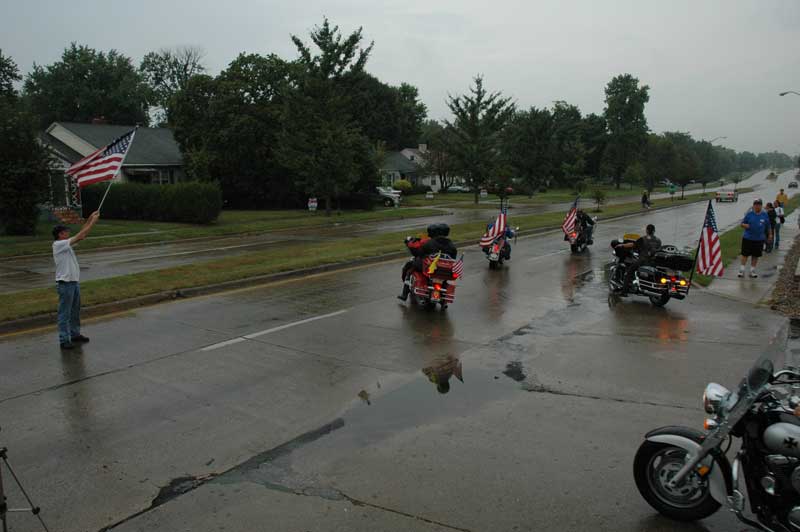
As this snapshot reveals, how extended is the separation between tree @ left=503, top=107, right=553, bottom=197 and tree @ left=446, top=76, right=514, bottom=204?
2225 centimetres

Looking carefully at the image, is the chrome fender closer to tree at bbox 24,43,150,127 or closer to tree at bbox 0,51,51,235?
tree at bbox 0,51,51,235

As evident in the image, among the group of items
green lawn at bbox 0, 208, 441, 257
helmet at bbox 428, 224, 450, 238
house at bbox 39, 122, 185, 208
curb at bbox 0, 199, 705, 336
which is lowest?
curb at bbox 0, 199, 705, 336

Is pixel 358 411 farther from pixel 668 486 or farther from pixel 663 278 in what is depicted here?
pixel 663 278

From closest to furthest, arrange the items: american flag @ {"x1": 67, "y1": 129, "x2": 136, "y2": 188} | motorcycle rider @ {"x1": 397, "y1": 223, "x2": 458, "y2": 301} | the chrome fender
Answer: the chrome fender
american flag @ {"x1": 67, "y1": 129, "x2": 136, "y2": 188}
motorcycle rider @ {"x1": 397, "y1": 223, "x2": 458, "y2": 301}

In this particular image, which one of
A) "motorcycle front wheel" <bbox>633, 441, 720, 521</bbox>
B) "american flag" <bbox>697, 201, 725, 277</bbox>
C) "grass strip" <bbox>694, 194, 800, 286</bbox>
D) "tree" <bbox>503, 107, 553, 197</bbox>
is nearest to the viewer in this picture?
"motorcycle front wheel" <bbox>633, 441, 720, 521</bbox>

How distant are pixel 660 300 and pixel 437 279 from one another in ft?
14.3

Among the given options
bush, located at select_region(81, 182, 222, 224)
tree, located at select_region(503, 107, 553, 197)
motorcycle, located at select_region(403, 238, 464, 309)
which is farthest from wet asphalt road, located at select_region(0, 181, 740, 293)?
tree, located at select_region(503, 107, 553, 197)

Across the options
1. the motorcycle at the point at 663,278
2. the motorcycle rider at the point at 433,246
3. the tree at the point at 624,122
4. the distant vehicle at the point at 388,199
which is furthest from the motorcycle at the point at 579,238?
the tree at the point at 624,122

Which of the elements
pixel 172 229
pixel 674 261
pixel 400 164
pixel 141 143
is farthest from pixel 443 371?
pixel 400 164

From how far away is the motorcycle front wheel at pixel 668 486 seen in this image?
4488mm

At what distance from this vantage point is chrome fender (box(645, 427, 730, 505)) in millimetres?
4270

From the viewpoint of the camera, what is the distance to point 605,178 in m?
104

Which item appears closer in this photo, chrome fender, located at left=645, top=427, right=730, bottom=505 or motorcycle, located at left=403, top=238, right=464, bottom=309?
chrome fender, located at left=645, top=427, right=730, bottom=505

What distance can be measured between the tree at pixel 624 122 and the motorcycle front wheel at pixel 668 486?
98.2m
